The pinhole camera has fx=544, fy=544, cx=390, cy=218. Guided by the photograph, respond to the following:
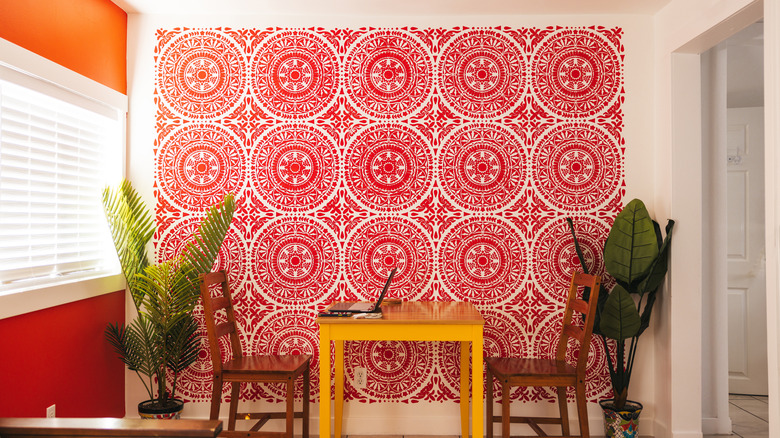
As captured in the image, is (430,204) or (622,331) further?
(430,204)

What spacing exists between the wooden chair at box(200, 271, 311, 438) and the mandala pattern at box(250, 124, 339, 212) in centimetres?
62

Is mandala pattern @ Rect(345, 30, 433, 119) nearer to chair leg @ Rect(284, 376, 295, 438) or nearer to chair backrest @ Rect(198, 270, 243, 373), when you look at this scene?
chair backrest @ Rect(198, 270, 243, 373)

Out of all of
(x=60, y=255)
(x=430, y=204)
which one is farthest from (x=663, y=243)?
(x=60, y=255)

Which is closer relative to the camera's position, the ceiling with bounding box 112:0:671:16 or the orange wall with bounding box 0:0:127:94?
the orange wall with bounding box 0:0:127:94

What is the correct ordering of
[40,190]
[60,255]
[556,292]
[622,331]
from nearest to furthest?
[40,190], [60,255], [622,331], [556,292]

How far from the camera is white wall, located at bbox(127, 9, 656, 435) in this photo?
344cm

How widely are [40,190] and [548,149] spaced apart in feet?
9.42

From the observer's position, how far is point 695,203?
3.25 m

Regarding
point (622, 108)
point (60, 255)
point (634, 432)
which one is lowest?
point (634, 432)

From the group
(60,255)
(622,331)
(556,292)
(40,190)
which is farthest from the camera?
(556,292)

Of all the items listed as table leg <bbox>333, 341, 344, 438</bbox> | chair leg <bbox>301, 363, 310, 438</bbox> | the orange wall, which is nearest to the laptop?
table leg <bbox>333, 341, 344, 438</bbox>

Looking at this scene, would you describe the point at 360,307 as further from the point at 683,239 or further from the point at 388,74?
the point at 683,239

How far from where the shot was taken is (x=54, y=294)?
8.93 ft

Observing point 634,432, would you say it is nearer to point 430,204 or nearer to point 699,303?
point 699,303
